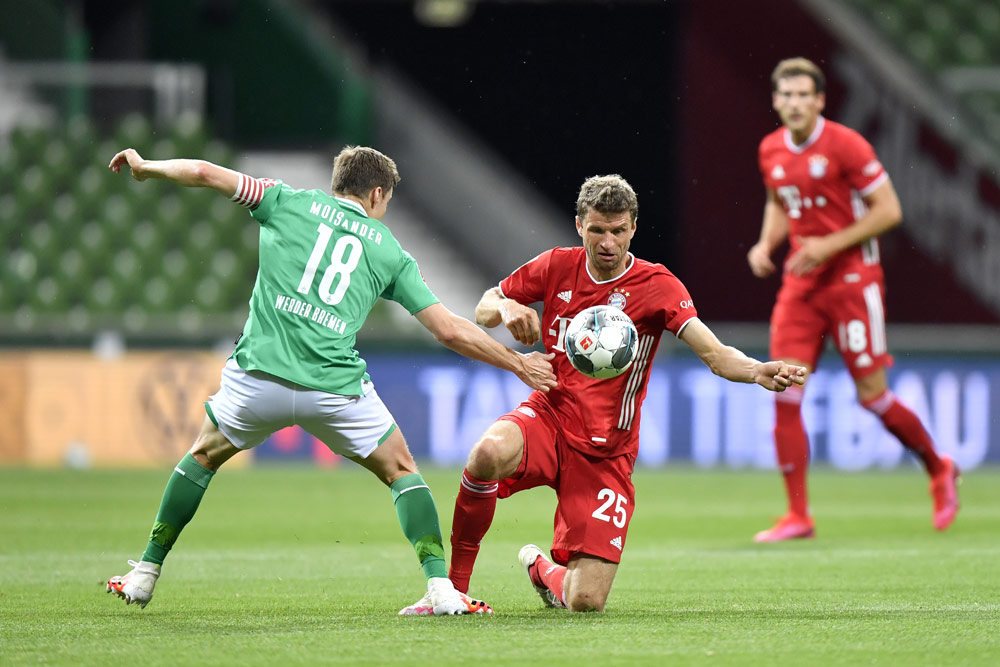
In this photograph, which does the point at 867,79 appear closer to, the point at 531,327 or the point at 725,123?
the point at 725,123

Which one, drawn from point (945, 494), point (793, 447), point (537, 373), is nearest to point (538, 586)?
point (537, 373)

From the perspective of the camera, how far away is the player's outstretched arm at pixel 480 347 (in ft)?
17.1

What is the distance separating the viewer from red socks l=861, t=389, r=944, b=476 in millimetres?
8195

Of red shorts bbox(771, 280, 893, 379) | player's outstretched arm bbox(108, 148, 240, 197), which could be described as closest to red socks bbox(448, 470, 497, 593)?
player's outstretched arm bbox(108, 148, 240, 197)

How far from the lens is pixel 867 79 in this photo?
55.0 feet

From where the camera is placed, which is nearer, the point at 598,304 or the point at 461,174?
the point at 598,304

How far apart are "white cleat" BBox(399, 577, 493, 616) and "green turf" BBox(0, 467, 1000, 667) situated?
11cm

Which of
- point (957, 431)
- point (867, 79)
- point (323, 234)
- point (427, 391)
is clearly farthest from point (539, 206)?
point (323, 234)

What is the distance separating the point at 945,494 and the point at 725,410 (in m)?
4.82

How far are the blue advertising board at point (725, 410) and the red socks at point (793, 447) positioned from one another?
4.69 metres

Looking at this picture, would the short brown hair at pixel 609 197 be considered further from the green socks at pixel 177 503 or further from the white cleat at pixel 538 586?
the green socks at pixel 177 503

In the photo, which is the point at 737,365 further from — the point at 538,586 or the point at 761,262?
the point at 761,262

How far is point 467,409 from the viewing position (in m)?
13.2

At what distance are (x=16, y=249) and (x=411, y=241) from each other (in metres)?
4.48
